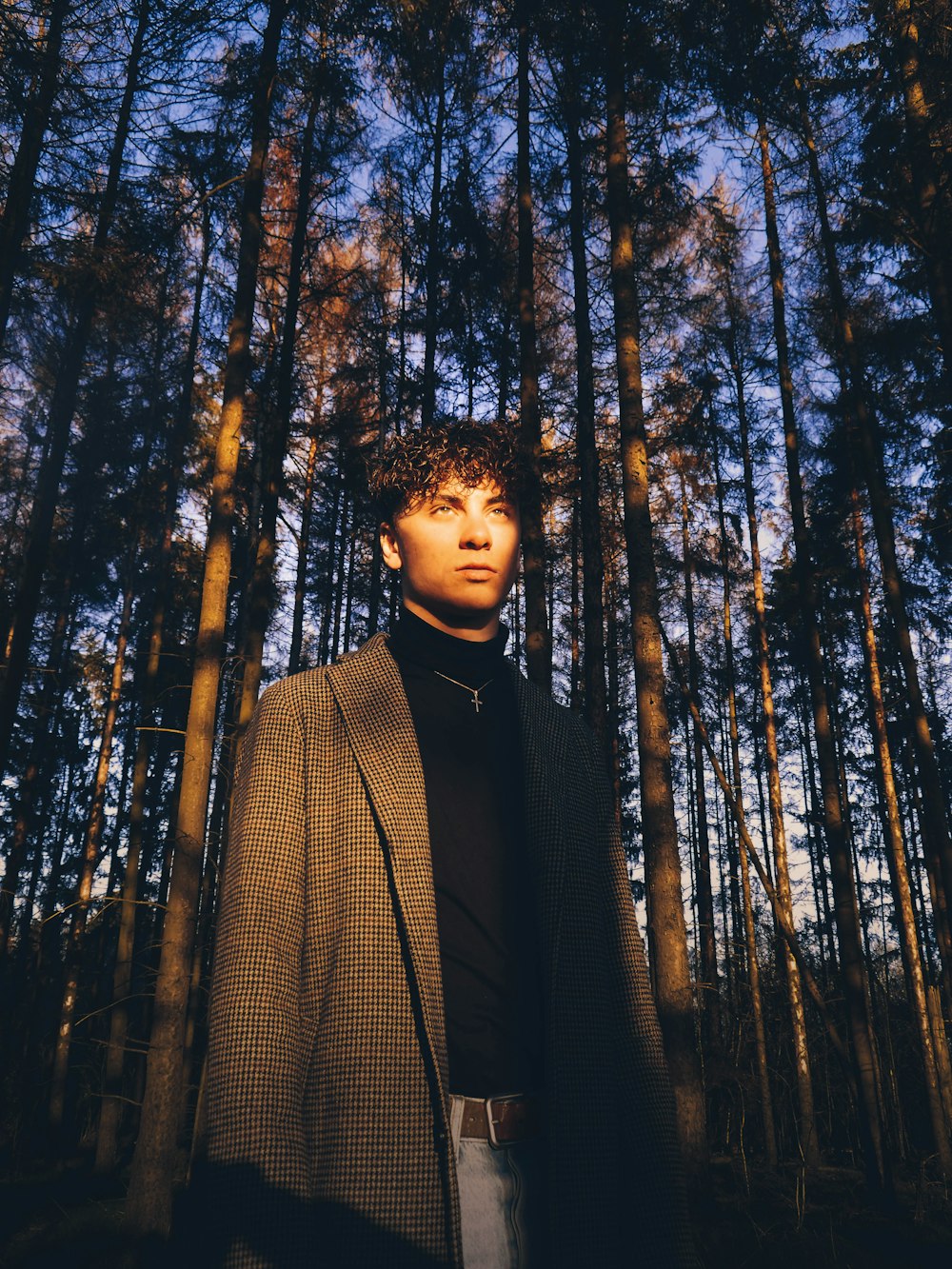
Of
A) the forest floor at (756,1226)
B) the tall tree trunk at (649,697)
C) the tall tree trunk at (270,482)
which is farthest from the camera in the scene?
the tall tree trunk at (270,482)

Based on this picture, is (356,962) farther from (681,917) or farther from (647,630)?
(647,630)

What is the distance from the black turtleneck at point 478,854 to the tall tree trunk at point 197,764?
4872mm

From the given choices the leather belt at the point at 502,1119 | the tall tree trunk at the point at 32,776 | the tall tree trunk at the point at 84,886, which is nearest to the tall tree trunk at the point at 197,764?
the leather belt at the point at 502,1119

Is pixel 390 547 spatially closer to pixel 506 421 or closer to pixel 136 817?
pixel 506 421

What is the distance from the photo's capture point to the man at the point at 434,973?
132cm

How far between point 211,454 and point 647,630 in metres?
11.6

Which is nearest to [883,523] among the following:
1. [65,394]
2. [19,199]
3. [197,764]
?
[197,764]

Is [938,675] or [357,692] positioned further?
[938,675]

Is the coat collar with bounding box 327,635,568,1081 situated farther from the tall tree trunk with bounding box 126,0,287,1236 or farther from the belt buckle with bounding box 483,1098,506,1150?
the tall tree trunk with bounding box 126,0,287,1236

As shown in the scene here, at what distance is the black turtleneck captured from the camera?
1.52m

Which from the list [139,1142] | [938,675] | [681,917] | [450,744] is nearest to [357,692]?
[450,744]

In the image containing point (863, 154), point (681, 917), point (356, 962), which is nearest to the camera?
point (356, 962)

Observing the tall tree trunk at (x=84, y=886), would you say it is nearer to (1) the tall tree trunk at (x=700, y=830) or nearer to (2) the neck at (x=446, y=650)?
(1) the tall tree trunk at (x=700, y=830)

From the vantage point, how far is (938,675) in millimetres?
21516
